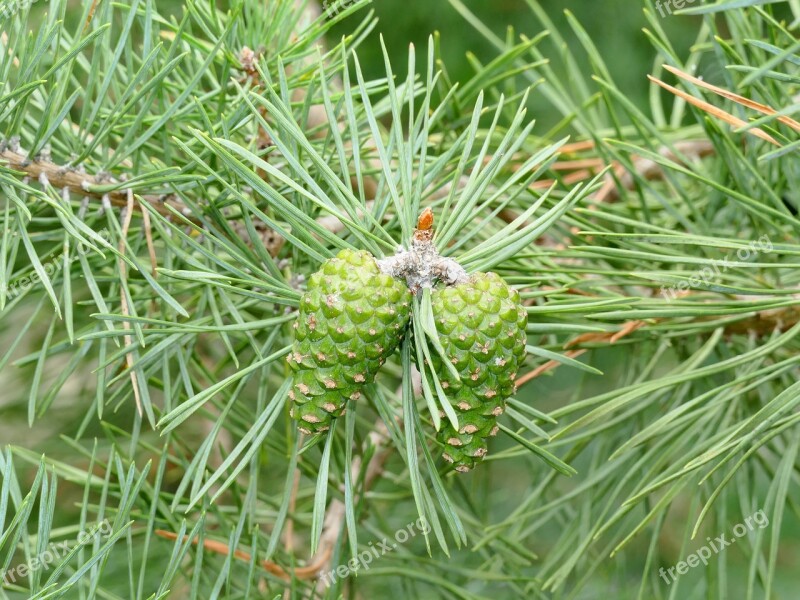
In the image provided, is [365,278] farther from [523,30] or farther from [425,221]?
[523,30]

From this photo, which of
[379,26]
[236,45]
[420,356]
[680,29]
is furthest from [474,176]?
[680,29]

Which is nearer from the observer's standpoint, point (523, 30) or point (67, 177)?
point (67, 177)

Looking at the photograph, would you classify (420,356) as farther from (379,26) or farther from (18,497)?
(379,26)

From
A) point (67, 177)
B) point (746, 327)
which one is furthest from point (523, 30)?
point (67, 177)

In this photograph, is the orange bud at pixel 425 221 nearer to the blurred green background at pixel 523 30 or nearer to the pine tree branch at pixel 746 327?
the pine tree branch at pixel 746 327

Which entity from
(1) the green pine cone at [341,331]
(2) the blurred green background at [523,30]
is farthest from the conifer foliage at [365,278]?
(2) the blurred green background at [523,30]

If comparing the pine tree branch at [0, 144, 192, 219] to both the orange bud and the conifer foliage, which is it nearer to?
the conifer foliage
